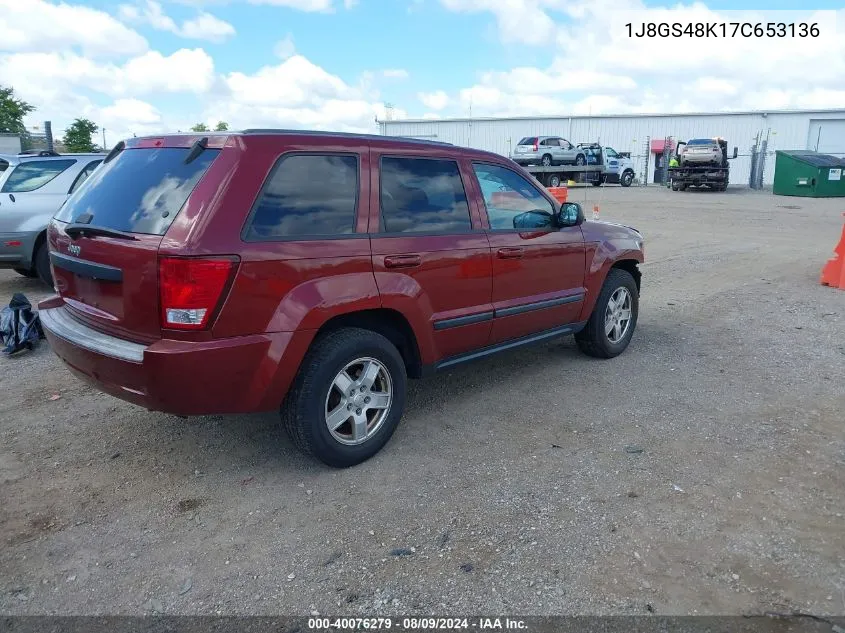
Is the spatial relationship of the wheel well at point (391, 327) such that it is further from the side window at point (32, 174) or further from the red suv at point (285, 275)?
the side window at point (32, 174)

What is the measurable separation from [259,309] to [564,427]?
7.15 feet

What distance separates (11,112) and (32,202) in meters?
47.6

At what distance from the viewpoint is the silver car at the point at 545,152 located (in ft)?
100

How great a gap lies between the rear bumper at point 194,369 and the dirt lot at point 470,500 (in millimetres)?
558

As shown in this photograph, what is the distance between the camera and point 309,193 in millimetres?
3564

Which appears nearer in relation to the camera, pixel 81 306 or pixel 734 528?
pixel 734 528

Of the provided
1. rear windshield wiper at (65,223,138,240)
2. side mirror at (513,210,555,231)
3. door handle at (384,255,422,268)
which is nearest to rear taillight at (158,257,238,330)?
rear windshield wiper at (65,223,138,240)

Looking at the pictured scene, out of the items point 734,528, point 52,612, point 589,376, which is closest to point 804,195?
point 589,376

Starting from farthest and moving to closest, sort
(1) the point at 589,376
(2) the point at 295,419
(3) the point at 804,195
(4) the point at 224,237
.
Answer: (3) the point at 804,195 → (1) the point at 589,376 → (2) the point at 295,419 → (4) the point at 224,237

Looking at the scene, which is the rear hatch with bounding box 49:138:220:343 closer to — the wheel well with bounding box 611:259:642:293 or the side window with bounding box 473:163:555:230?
the side window with bounding box 473:163:555:230

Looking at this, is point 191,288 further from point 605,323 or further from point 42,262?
→ point 42,262

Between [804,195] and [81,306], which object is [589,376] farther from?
[804,195]

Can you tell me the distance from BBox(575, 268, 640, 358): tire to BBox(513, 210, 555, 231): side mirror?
3.14 feet

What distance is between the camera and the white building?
143 feet
